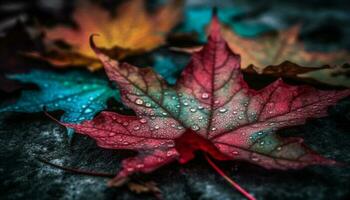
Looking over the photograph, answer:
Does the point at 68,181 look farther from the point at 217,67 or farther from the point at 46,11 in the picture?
the point at 46,11

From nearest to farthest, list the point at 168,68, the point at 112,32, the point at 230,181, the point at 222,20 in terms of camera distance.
A: the point at 230,181 < the point at 168,68 < the point at 112,32 < the point at 222,20

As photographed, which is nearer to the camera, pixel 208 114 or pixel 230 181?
pixel 230 181

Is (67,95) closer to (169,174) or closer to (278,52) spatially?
(169,174)

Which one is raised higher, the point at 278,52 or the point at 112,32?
the point at 112,32

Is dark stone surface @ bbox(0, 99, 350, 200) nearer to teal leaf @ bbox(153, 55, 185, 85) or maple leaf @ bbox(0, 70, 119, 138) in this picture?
maple leaf @ bbox(0, 70, 119, 138)

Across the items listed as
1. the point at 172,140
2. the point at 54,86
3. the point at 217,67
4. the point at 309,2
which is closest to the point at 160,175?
the point at 172,140

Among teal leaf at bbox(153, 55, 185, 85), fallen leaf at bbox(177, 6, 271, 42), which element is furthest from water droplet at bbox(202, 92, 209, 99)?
fallen leaf at bbox(177, 6, 271, 42)

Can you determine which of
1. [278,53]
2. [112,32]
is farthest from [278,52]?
[112,32]
